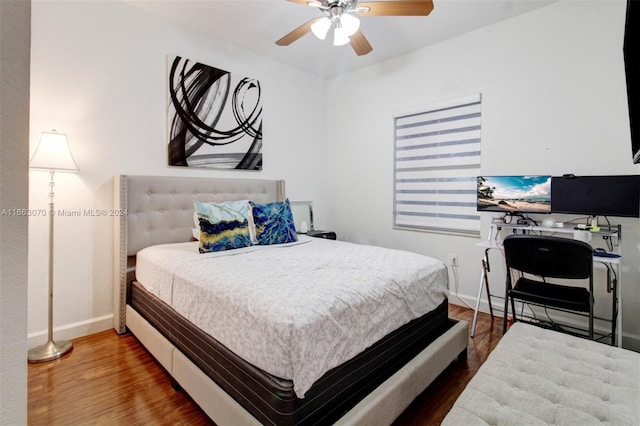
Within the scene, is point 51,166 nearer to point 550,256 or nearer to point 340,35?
point 340,35

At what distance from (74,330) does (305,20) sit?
3.39 meters

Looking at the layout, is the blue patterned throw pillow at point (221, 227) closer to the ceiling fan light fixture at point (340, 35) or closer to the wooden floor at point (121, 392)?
the wooden floor at point (121, 392)

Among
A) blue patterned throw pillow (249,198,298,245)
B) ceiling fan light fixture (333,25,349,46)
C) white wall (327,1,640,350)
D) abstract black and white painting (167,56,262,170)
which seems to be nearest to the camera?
ceiling fan light fixture (333,25,349,46)

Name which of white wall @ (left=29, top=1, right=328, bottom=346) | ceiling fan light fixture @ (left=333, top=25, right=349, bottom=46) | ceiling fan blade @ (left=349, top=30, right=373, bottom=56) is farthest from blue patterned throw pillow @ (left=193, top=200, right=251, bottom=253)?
ceiling fan blade @ (left=349, top=30, right=373, bottom=56)

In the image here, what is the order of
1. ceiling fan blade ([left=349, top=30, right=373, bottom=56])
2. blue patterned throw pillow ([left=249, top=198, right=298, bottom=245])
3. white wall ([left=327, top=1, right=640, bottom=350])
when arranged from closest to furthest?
white wall ([left=327, top=1, right=640, bottom=350]) → ceiling fan blade ([left=349, top=30, right=373, bottom=56]) → blue patterned throw pillow ([left=249, top=198, right=298, bottom=245])

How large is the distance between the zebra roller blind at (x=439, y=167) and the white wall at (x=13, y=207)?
11.0 feet

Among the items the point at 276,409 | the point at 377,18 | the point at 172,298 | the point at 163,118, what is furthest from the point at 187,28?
the point at 276,409

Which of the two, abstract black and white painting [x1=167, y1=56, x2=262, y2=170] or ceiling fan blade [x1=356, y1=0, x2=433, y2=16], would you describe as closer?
ceiling fan blade [x1=356, y1=0, x2=433, y2=16]

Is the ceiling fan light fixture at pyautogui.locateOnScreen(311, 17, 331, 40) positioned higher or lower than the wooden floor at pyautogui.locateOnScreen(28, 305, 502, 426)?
higher

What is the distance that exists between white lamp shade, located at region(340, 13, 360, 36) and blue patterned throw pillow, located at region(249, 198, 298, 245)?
1.61 meters

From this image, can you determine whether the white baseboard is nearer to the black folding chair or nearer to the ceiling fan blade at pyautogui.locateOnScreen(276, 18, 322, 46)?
the ceiling fan blade at pyautogui.locateOnScreen(276, 18, 322, 46)

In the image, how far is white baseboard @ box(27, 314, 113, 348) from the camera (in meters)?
2.27

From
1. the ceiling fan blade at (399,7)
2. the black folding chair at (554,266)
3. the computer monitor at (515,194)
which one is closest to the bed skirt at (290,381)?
the black folding chair at (554,266)

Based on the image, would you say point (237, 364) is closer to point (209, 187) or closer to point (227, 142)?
point (209, 187)
